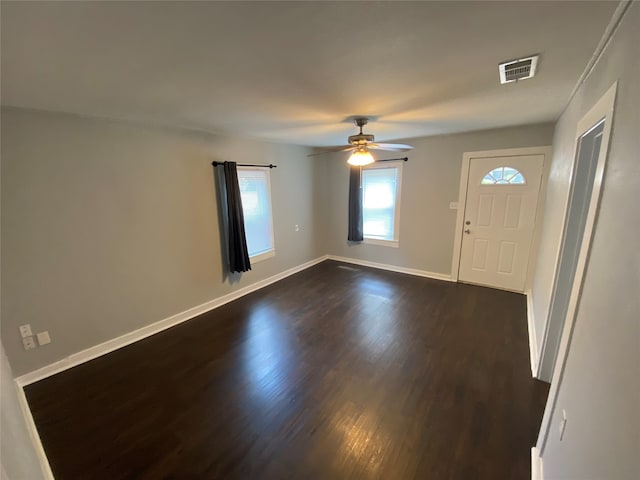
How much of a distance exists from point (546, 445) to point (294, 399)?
1564 mm

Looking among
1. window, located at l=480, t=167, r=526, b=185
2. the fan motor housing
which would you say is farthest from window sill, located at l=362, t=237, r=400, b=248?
the fan motor housing

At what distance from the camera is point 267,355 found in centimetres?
257

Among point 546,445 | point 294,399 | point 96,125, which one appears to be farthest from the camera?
point 96,125

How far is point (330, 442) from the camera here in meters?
1.70

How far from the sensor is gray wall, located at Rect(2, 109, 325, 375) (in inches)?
83.7

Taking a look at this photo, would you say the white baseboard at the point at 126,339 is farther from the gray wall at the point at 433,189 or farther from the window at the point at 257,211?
the gray wall at the point at 433,189

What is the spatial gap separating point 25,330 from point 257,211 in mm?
2716

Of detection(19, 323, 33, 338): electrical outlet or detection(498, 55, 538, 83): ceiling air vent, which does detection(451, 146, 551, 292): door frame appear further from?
detection(19, 323, 33, 338): electrical outlet

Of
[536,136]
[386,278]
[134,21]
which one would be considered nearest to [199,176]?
[134,21]

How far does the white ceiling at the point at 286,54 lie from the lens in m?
1.03

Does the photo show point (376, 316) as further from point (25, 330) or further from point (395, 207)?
point (25, 330)

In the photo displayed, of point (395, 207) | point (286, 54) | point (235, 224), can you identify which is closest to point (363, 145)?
point (286, 54)

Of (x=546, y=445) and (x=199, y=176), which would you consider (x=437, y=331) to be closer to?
(x=546, y=445)

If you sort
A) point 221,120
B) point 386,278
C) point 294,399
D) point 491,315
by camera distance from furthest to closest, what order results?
point 386,278
point 491,315
point 221,120
point 294,399
